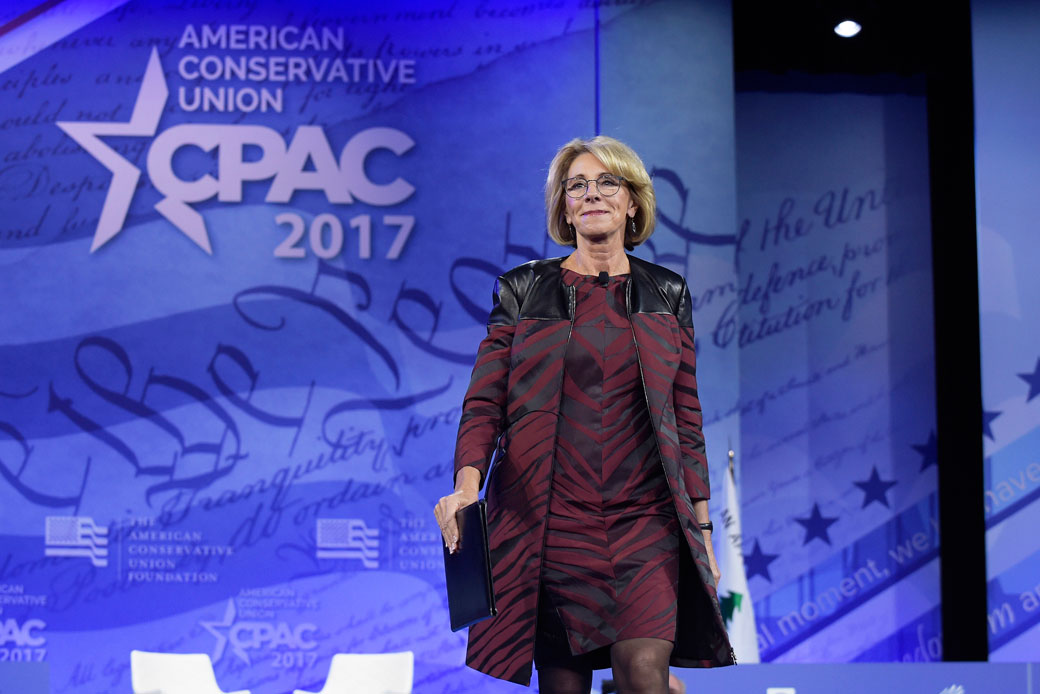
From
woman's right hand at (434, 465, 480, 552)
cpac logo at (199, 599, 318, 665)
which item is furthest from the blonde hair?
cpac logo at (199, 599, 318, 665)

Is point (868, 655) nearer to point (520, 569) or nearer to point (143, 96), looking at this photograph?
point (520, 569)

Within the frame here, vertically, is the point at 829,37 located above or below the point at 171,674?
above

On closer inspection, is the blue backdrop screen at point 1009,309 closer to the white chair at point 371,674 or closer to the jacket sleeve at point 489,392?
the white chair at point 371,674

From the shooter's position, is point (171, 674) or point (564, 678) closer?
point (564, 678)

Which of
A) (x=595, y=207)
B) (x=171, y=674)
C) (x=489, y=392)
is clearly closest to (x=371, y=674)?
(x=171, y=674)

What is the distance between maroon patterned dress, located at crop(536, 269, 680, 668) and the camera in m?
2.05

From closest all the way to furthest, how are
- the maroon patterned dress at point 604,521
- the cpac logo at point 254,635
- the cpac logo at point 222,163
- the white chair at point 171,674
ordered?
the maroon patterned dress at point 604,521, the white chair at point 171,674, the cpac logo at point 254,635, the cpac logo at point 222,163

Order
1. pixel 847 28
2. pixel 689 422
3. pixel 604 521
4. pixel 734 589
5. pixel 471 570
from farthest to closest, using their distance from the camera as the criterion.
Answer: pixel 847 28, pixel 734 589, pixel 689 422, pixel 604 521, pixel 471 570

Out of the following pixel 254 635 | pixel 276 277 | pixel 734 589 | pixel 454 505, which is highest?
pixel 276 277

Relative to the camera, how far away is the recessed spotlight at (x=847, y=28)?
4.91 meters

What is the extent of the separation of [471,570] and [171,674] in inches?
83.6

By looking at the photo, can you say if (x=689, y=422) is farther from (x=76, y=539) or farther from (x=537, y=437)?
(x=76, y=539)

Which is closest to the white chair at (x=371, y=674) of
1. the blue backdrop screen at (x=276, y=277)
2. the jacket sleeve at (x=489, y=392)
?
the blue backdrop screen at (x=276, y=277)

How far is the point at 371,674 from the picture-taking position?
3641 mm
